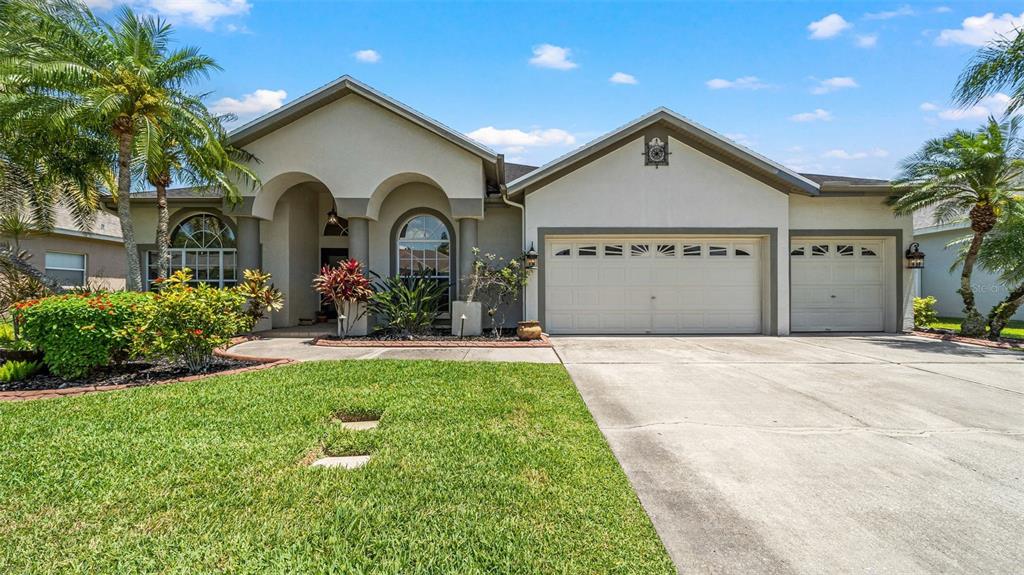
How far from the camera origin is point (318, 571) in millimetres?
2391

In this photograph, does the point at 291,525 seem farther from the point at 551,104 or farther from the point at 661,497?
the point at 551,104

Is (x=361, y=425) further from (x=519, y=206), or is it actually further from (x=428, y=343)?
(x=519, y=206)

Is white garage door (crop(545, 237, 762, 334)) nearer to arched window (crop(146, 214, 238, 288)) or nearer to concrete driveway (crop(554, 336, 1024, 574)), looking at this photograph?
concrete driveway (crop(554, 336, 1024, 574))

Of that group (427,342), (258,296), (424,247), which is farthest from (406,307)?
(258,296)

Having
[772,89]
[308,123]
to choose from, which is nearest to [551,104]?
[772,89]

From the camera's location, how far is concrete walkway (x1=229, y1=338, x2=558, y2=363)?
8.55 metres

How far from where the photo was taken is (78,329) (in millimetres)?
6340

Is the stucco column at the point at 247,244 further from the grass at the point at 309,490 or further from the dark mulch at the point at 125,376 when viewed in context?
the grass at the point at 309,490

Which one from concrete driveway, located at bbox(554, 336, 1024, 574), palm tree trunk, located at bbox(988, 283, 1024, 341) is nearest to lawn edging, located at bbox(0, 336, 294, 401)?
concrete driveway, located at bbox(554, 336, 1024, 574)

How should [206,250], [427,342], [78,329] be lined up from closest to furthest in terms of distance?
[78,329] < [427,342] < [206,250]

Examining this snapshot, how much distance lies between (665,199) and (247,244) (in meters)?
11.0

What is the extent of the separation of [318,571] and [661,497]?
2.27 meters

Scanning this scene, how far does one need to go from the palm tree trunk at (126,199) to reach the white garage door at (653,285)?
9.68 m

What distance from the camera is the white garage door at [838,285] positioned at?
12.3 m
